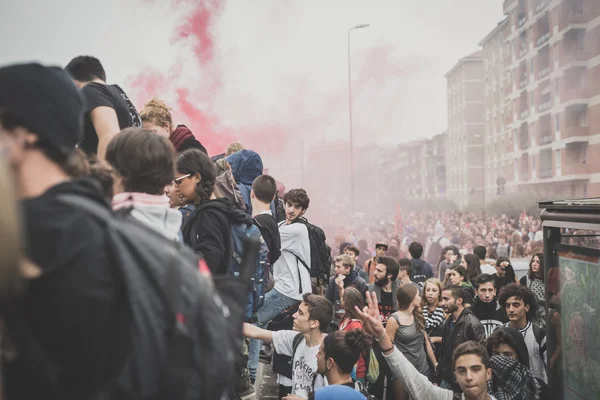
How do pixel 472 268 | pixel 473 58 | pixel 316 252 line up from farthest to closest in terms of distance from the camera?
1. pixel 473 58
2. pixel 472 268
3. pixel 316 252

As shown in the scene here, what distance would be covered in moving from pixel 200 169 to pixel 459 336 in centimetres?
375

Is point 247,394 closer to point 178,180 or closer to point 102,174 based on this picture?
point 178,180

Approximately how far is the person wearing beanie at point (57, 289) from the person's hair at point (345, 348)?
3538 millimetres

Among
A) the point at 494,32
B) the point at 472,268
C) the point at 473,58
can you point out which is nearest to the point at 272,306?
the point at 472,268

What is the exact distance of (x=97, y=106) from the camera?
3572 mm

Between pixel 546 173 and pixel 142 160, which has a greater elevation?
pixel 546 173

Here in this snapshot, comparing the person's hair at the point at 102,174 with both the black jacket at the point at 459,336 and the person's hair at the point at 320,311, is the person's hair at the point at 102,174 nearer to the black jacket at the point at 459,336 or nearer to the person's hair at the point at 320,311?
the person's hair at the point at 320,311

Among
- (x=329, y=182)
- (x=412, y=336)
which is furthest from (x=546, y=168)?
(x=412, y=336)

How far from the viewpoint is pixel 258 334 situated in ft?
17.2

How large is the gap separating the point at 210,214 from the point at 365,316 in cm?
130

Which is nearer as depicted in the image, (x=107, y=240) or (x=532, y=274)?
(x=107, y=240)

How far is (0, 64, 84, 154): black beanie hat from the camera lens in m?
1.66

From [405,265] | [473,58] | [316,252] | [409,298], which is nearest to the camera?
[409,298]

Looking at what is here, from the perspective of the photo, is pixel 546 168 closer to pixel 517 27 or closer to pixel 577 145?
pixel 577 145
